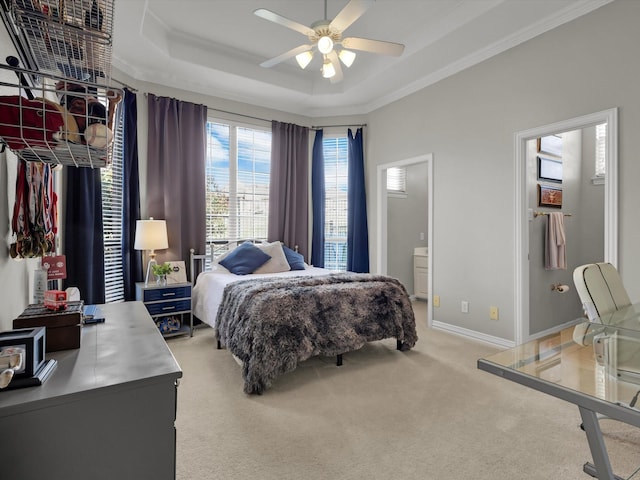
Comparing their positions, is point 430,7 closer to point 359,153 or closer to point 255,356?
point 359,153

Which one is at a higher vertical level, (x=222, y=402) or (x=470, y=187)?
(x=470, y=187)

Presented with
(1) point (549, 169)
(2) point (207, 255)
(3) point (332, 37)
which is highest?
(3) point (332, 37)

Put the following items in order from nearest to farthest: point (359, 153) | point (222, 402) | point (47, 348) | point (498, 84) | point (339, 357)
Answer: point (47, 348) < point (222, 402) < point (339, 357) < point (498, 84) < point (359, 153)

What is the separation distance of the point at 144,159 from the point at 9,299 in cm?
308

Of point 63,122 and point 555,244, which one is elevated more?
point 63,122

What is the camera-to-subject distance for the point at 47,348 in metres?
1.09

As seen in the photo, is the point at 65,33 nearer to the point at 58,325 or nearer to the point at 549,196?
the point at 58,325

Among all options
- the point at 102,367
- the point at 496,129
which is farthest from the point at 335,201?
the point at 102,367

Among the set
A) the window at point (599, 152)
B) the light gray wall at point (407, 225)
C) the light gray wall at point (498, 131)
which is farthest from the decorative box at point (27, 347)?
the window at point (599, 152)

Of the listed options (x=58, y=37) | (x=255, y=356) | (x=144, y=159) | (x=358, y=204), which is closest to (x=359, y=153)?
(x=358, y=204)

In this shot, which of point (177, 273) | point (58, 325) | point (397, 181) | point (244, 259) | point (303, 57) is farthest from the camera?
point (397, 181)

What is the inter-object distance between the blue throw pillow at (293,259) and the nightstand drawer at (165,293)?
52.4 inches

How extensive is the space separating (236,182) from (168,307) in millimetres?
1891

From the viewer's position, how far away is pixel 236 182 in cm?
475
